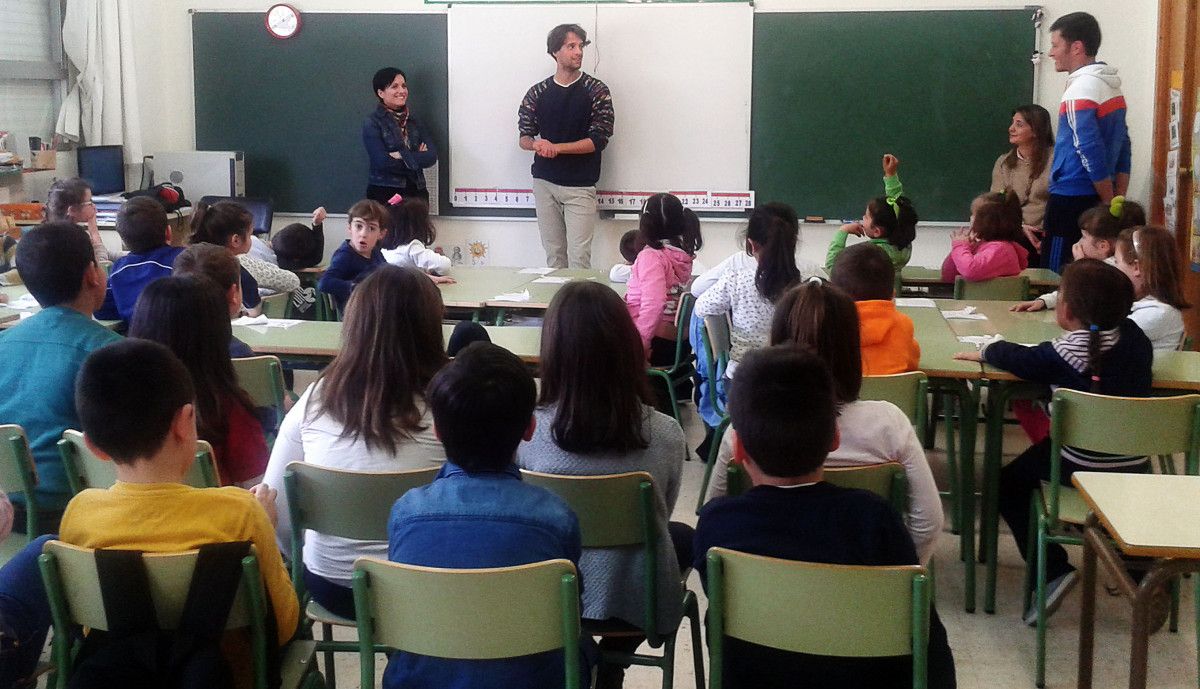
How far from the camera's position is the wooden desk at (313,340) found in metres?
3.88

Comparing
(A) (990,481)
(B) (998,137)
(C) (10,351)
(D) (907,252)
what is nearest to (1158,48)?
(B) (998,137)

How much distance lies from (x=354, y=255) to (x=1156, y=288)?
322cm

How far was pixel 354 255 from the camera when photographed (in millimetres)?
5219

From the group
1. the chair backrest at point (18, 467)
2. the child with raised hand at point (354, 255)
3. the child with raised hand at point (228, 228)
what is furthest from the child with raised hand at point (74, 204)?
the chair backrest at point (18, 467)

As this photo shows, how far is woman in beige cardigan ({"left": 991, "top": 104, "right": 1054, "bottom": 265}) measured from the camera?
644 cm

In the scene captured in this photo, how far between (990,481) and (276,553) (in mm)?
2351

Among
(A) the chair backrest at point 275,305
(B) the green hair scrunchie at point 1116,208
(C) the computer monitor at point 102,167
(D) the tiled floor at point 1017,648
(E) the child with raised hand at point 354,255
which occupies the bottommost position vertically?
(D) the tiled floor at point 1017,648

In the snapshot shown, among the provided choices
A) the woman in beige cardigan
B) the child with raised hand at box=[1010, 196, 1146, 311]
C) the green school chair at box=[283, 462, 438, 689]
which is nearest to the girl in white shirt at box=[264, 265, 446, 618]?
the green school chair at box=[283, 462, 438, 689]

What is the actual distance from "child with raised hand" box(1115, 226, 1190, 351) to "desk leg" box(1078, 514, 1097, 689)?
4.88ft

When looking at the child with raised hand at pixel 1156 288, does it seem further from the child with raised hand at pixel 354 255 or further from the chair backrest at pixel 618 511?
the child with raised hand at pixel 354 255

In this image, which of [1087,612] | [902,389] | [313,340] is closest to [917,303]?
[902,389]

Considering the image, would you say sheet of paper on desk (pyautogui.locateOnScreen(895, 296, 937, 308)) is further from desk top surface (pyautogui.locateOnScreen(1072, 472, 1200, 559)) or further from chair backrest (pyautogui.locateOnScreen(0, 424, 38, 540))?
chair backrest (pyautogui.locateOnScreen(0, 424, 38, 540))

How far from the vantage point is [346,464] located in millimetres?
2445

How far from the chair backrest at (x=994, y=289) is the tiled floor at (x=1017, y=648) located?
1738mm
